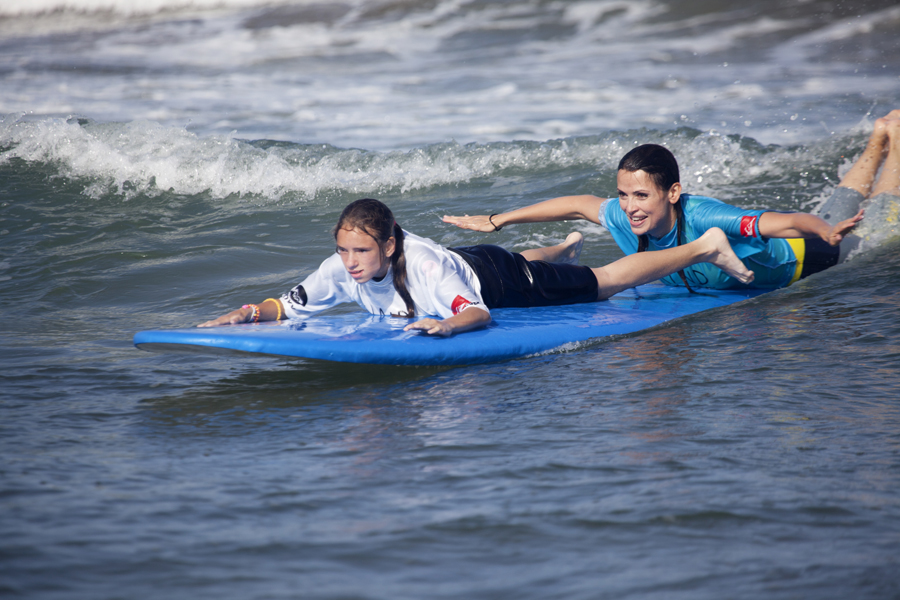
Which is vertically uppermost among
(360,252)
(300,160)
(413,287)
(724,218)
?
(300,160)

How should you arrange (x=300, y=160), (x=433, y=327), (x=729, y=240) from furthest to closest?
(x=300, y=160), (x=729, y=240), (x=433, y=327)

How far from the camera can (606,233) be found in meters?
6.83

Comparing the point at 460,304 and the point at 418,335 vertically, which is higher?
the point at 460,304

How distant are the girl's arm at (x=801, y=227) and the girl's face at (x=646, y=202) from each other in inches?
20.2

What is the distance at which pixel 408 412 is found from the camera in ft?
10.0

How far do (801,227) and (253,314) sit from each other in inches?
A: 117

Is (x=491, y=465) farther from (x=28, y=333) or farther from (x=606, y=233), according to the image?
(x=606, y=233)

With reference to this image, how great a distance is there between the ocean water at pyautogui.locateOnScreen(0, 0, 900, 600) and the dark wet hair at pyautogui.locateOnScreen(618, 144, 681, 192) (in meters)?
0.81

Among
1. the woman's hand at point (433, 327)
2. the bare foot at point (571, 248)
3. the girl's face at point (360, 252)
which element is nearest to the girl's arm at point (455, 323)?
the woman's hand at point (433, 327)

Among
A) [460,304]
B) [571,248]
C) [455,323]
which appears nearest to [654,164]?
[571,248]

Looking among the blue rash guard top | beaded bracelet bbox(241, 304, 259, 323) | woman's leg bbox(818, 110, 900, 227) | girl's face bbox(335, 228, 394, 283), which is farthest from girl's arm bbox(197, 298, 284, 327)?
woman's leg bbox(818, 110, 900, 227)

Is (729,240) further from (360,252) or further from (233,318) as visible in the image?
(233,318)

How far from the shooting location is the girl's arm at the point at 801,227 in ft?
13.8

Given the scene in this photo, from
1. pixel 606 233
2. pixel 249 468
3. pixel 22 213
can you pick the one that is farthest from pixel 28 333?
pixel 606 233
